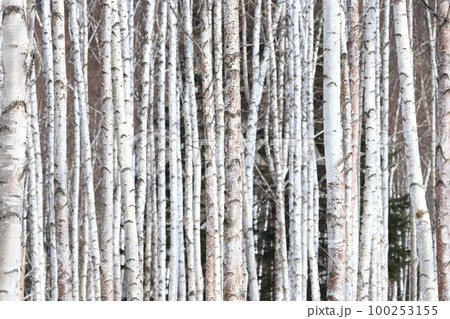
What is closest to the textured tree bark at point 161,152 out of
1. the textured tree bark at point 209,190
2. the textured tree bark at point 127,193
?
the textured tree bark at point 209,190

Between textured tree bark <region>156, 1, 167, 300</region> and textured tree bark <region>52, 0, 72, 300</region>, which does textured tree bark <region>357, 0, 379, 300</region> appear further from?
textured tree bark <region>156, 1, 167, 300</region>

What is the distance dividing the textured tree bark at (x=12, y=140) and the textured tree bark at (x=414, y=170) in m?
2.34

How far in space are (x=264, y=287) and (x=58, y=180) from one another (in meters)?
6.98

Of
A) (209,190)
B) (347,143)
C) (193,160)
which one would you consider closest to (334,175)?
(347,143)

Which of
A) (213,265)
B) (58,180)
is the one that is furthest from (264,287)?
(58,180)

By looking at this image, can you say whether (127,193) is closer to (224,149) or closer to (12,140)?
(224,149)

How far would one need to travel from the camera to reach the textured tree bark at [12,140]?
2379 mm

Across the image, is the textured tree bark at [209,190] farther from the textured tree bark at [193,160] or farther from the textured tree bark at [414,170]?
the textured tree bark at [414,170]

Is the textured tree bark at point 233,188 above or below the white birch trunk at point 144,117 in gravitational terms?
below

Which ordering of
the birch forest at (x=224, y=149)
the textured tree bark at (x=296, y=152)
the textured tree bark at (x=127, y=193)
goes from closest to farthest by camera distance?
the birch forest at (x=224, y=149)
the textured tree bark at (x=127, y=193)
the textured tree bark at (x=296, y=152)

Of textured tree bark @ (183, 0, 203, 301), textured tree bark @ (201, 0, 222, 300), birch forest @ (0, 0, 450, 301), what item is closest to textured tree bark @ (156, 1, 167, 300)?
birch forest @ (0, 0, 450, 301)

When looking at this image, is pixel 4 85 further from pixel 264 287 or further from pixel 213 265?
pixel 264 287

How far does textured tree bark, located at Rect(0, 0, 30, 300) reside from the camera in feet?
7.80
